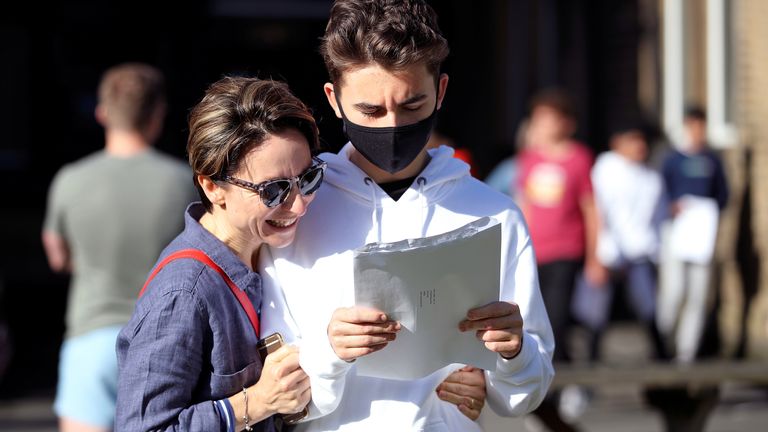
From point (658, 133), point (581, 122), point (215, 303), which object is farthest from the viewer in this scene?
point (581, 122)

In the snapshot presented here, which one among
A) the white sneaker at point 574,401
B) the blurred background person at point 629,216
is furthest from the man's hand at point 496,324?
the blurred background person at point 629,216

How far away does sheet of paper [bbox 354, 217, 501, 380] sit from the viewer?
2.23 metres

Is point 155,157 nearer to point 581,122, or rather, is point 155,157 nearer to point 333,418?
point 333,418

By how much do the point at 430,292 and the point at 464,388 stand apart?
0.34 metres

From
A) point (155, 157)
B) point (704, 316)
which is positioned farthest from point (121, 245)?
point (704, 316)

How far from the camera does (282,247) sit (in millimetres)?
2500

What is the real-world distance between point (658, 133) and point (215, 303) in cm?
829

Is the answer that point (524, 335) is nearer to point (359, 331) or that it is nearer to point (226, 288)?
point (359, 331)

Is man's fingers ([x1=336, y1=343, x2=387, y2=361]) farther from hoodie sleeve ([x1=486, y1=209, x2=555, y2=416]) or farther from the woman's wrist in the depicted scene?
hoodie sleeve ([x1=486, y1=209, x2=555, y2=416])

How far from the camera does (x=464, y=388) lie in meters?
2.53

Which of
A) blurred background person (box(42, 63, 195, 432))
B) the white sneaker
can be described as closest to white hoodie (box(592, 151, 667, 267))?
the white sneaker

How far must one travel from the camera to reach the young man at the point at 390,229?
7.93 ft

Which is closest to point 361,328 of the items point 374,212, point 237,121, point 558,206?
point 374,212

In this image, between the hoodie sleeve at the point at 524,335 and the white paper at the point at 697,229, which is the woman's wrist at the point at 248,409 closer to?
the hoodie sleeve at the point at 524,335
